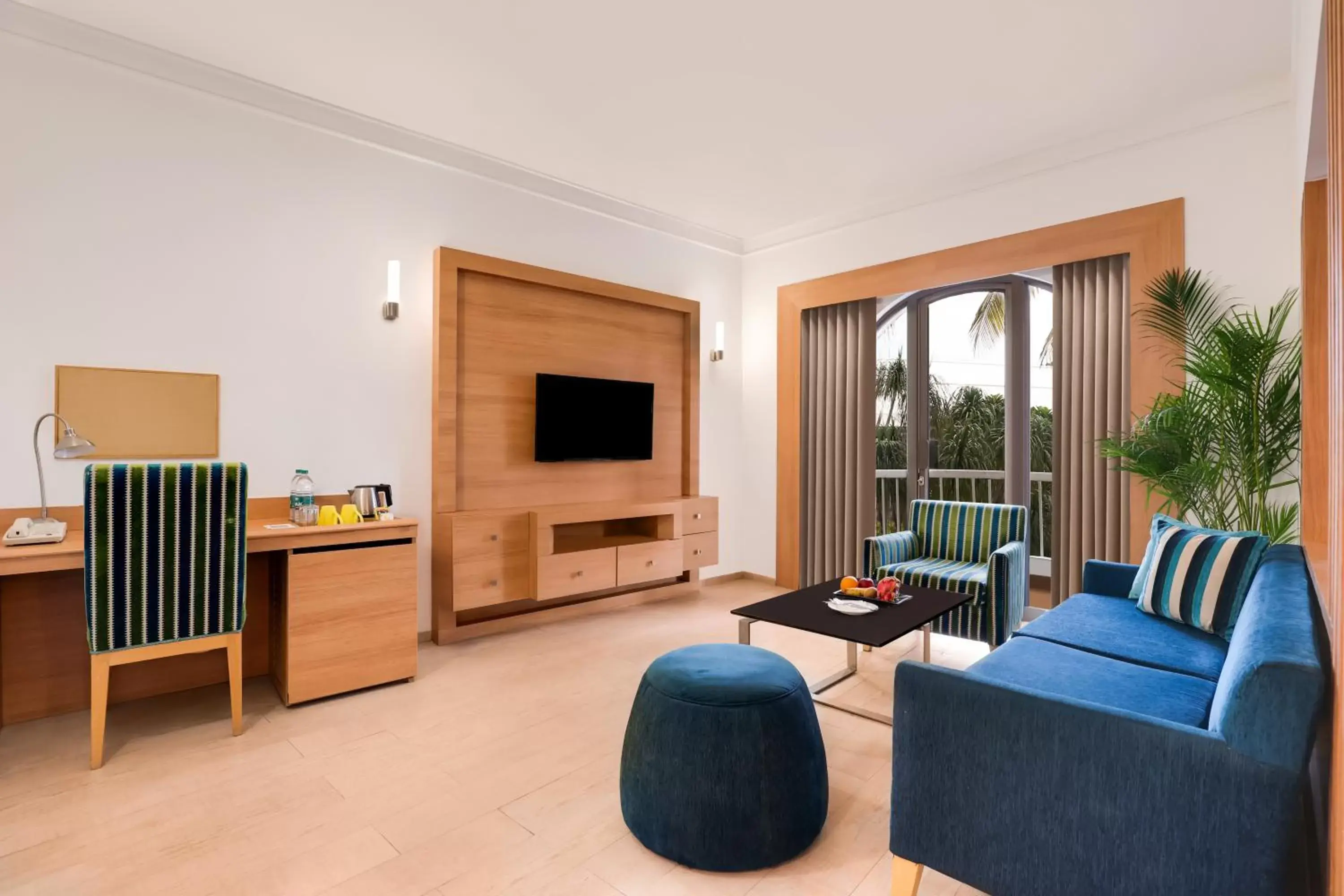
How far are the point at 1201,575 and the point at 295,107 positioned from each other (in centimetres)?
453

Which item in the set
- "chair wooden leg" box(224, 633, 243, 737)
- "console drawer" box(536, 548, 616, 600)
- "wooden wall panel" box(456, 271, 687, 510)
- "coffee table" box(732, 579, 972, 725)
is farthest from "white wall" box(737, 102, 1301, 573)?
"chair wooden leg" box(224, 633, 243, 737)

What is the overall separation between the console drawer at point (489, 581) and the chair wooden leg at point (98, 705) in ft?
5.06

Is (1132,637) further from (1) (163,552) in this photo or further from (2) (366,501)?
(1) (163,552)

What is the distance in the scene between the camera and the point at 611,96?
329 cm

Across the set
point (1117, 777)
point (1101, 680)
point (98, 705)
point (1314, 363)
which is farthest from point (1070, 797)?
point (98, 705)

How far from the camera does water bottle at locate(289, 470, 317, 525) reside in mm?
3012

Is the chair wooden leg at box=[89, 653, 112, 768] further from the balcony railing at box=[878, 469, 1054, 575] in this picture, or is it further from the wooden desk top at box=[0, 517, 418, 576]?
the balcony railing at box=[878, 469, 1054, 575]

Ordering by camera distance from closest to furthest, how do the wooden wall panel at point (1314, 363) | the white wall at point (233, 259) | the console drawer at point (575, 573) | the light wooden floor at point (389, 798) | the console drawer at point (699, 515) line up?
the light wooden floor at point (389, 798)
the wooden wall panel at point (1314, 363)
the white wall at point (233, 259)
the console drawer at point (575, 573)
the console drawer at point (699, 515)

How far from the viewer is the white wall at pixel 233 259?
272 cm

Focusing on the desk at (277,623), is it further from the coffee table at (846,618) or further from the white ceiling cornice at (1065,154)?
the white ceiling cornice at (1065,154)

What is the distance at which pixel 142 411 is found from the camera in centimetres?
293

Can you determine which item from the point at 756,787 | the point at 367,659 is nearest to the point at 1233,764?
the point at 756,787

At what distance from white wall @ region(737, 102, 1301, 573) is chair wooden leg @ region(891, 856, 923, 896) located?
3026 millimetres

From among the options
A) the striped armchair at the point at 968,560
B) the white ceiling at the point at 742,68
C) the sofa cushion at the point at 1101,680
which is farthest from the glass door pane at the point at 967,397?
the sofa cushion at the point at 1101,680
